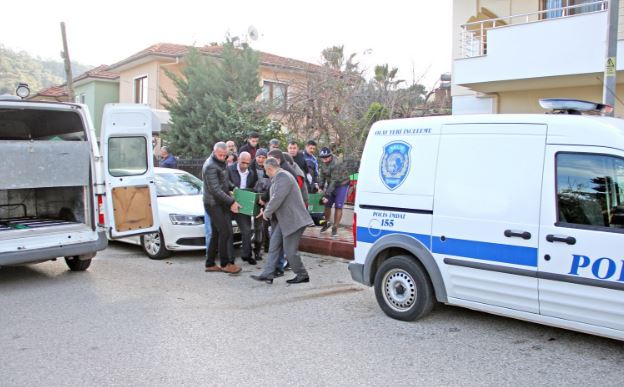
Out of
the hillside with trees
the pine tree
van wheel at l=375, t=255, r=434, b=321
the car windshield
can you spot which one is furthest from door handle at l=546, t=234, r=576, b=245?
the hillside with trees

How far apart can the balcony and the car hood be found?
7.01m

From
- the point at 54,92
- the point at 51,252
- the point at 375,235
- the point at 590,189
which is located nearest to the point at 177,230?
the point at 51,252

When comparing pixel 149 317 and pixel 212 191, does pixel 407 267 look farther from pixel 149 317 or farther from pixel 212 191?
pixel 212 191

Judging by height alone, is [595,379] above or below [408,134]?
below

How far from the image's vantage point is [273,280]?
7.22 m

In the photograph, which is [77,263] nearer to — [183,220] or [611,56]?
[183,220]

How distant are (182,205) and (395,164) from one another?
437cm

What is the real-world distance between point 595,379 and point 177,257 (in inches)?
254

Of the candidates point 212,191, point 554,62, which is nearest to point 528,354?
point 212,191

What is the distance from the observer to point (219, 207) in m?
7.64

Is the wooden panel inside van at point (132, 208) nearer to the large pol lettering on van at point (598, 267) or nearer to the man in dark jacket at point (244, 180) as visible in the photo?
the man in dark jacket at point (244, 180)

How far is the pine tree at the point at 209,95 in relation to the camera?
17297mm

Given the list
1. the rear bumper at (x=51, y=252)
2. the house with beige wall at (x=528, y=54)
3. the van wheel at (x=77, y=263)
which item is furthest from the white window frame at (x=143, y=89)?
the rear bumper at (x=51, y=252)

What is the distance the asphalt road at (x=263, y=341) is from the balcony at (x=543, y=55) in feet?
23.3
